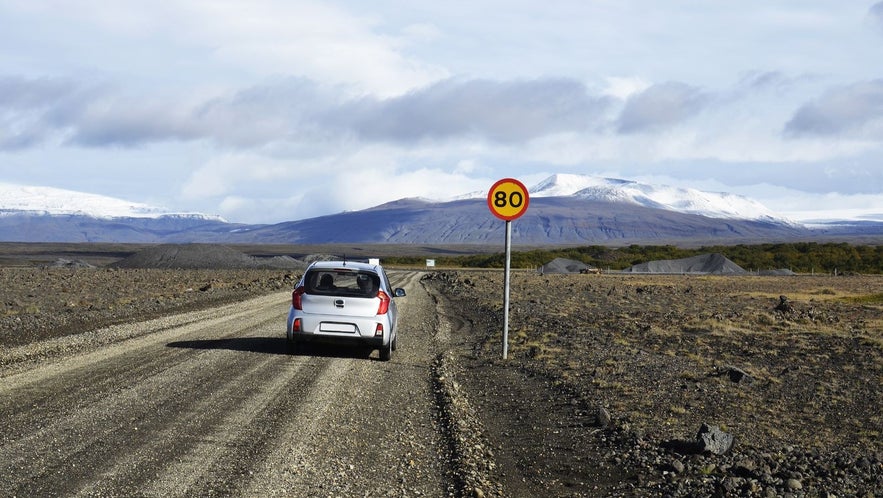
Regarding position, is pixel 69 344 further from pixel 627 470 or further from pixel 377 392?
pixel 627 470

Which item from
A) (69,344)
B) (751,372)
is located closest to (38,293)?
(69,344)

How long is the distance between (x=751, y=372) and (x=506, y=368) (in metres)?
4.33

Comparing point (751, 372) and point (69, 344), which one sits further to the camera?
point (69, 344)

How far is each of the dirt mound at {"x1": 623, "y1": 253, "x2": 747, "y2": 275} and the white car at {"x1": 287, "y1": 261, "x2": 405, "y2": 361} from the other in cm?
8103

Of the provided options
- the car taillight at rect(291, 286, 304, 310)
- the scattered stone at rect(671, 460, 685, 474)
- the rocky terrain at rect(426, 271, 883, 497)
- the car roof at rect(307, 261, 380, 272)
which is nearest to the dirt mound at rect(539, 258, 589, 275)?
the rocky terrain at rect(426, 271, 883, 497)

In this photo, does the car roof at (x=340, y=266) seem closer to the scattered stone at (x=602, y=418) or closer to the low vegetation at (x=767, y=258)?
the scattered stone at (x=602, y=418)

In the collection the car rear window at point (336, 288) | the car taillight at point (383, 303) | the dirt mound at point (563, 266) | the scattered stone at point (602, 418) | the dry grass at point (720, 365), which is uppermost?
the car rear window at point (336, 288)

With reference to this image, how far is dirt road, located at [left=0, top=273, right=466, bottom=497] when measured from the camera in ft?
23.3

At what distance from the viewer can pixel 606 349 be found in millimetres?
18172

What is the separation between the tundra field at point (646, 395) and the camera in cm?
805

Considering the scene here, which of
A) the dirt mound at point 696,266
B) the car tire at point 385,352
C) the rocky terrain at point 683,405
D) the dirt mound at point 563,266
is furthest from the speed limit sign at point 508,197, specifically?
the dirt mound at point 563,266

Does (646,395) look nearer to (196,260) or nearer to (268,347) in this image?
(268,347)

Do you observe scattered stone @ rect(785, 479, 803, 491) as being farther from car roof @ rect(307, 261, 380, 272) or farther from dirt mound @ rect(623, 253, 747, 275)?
dirt mound @ rect(623, 253, 747, 275)

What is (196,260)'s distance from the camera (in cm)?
9612
